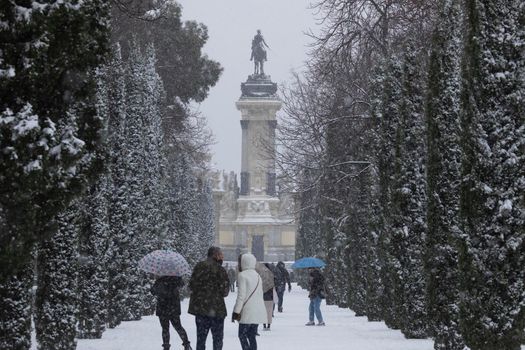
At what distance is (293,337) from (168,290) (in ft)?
19.6

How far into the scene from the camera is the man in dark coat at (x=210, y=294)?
46.8ft

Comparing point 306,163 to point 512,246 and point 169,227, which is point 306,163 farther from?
point 512,246

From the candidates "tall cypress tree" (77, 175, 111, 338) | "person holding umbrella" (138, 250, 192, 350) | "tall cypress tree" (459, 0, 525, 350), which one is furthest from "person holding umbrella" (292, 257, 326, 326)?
"tall cypress tree" (459, 0, 525, 350)

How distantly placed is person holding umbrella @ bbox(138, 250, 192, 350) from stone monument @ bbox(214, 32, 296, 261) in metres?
60.5

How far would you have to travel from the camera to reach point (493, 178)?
47.5ft

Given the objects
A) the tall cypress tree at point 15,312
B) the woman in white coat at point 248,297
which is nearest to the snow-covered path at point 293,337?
the tall cypress tree at point 15,312

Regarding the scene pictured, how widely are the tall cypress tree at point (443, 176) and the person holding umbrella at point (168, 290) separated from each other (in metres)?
4.07

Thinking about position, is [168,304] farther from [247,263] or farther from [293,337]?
[293,337]

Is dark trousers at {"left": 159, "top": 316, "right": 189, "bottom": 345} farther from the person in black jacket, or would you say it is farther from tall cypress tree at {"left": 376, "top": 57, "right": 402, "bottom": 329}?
tall cypress tree at {"left": 376, "top": 57, "right": 402, "bottom": 329}

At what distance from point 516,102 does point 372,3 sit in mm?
14447

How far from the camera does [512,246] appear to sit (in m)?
14.3

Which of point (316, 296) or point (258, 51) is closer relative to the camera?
point (316, 296)

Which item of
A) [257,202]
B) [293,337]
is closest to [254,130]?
[257,202]

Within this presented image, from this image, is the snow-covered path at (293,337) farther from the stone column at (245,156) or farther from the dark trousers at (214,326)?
the stone column at (245,156)
